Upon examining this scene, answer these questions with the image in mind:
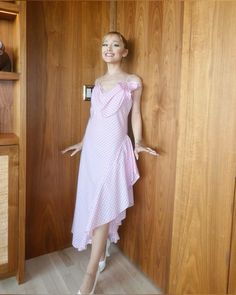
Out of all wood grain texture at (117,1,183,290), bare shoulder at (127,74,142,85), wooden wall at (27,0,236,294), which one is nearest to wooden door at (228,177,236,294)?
wooden wall at (27,0,236,294)

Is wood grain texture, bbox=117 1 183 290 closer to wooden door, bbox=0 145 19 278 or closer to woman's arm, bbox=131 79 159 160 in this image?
woman's arm, bbox=131 79 159 160

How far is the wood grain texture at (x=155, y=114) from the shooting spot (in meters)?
1.54

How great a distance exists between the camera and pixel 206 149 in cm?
133

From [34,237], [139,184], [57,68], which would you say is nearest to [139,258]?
[139,184]

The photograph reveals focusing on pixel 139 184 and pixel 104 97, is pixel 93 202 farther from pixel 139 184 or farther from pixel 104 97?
pixel 104 97

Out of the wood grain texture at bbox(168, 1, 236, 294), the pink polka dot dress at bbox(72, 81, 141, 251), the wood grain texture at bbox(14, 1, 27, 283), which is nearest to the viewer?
the wood grain texture at bbox(168, 1, 236, 294)

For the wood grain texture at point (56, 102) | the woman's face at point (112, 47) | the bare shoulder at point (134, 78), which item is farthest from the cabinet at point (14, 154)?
the bare shoulder at point (134, 78)

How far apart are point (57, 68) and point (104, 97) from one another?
0.46 m

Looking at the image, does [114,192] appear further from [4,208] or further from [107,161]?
[4,208]

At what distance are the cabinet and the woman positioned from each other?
34 cm

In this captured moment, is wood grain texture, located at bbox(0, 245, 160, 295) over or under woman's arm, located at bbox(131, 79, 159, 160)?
under

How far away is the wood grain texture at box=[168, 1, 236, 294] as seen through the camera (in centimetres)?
123

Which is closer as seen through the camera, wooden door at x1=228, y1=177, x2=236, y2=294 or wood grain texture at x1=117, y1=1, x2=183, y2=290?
wooden door at x1=228, y1=177, x2=236, y2=294

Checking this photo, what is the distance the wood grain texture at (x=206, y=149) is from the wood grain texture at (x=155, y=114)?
0.35ft
